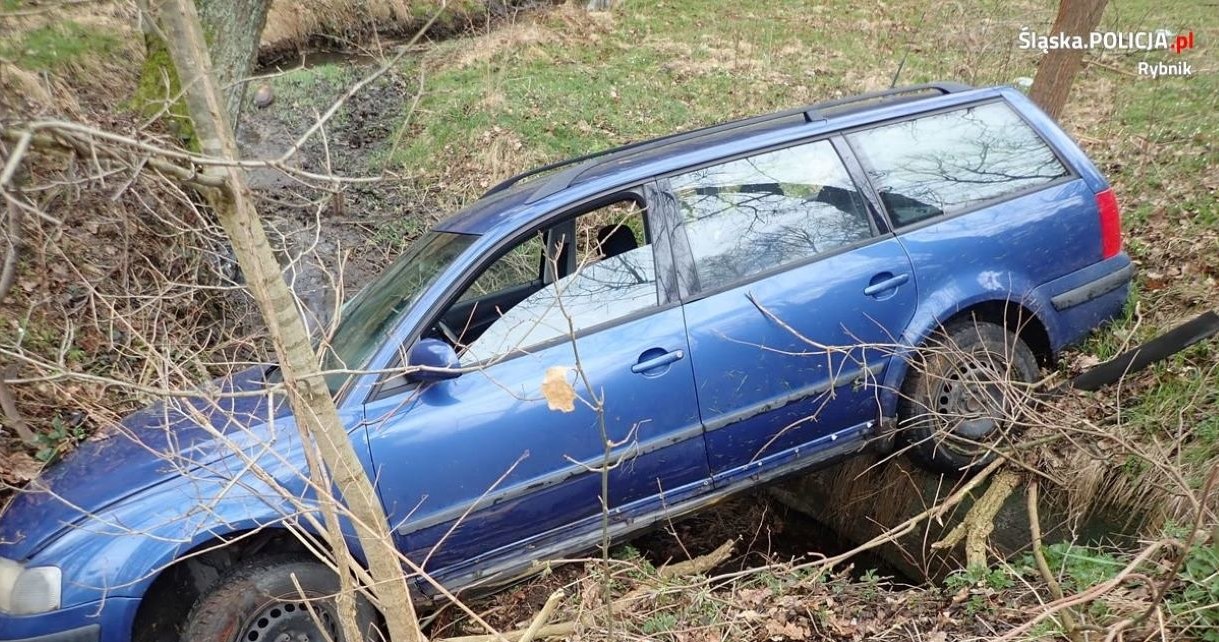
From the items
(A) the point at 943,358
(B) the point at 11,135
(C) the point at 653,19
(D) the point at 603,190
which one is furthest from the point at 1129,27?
(B) the point at 11,135

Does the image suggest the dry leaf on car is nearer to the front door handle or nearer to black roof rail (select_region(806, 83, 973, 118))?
the front door handle

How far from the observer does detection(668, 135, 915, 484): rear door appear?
10.2 ft

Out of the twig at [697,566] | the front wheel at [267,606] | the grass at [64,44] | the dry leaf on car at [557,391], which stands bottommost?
the twig at [697,566]

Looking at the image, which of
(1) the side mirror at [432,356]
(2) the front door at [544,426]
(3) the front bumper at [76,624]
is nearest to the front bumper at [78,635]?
(3) the front bumper at [76,624]

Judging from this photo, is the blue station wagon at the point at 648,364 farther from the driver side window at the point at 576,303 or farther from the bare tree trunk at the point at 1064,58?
the bare tree trunk at the point at 1064,58

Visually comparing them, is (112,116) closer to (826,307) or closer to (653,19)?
(826,307)

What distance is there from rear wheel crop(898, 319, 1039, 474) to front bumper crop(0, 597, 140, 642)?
3044mm

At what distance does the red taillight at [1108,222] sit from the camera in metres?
3.60

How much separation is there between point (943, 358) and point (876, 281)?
18.7 inches

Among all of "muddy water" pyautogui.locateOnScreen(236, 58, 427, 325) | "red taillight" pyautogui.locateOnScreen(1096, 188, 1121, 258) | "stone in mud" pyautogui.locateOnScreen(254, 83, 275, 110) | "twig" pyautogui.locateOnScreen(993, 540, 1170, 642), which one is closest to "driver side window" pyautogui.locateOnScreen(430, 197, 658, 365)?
"twig" pyautogui.locateOnScreen(993, 540, 1170, 642)

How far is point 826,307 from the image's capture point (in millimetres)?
3203

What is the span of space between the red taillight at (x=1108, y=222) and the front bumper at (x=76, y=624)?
429cm

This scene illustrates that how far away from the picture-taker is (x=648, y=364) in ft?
9.81

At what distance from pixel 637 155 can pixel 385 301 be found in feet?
4.29
